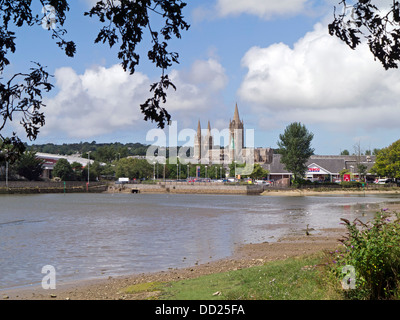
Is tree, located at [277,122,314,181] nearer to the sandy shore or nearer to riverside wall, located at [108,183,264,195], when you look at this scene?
riverside wall, located at [108,183,264,195]

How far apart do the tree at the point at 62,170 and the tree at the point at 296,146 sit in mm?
71894

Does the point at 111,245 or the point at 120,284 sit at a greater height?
the point at 120,284

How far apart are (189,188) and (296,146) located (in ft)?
129

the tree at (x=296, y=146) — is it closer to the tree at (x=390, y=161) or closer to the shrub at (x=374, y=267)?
the tree at (x=390, y=161)

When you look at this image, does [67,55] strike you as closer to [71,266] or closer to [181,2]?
[181,2]

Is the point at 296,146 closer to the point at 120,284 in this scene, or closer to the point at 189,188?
the point at 189,188

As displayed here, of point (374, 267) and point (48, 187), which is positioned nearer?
point (374, 267)

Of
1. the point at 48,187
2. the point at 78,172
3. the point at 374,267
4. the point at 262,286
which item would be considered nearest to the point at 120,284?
the point at 262,286

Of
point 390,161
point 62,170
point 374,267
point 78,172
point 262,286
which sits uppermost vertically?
point 390,161

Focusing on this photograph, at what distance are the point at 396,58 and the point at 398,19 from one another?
1.86 ft

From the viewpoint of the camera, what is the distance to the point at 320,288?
1007cm

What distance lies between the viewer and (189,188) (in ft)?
472
